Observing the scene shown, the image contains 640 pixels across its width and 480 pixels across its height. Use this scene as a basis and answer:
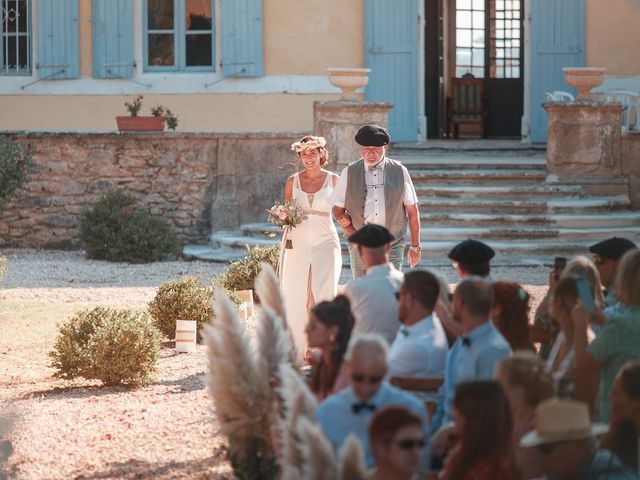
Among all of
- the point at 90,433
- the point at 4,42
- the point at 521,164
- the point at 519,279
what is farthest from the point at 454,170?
the point at 90,433

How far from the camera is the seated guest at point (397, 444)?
3.98 meters

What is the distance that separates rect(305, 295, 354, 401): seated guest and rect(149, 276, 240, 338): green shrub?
459 cm

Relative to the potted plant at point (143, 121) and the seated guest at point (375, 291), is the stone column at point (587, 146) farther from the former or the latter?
the seated guest at point (375, 291)

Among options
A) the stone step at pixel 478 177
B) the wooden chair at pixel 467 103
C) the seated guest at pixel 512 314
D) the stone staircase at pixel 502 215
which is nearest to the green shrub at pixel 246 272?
the stone staircase at pixel 502 215

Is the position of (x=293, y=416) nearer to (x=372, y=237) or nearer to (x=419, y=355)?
(x=419, y=355)

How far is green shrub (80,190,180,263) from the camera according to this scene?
567 inches

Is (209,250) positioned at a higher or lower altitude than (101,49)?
lower

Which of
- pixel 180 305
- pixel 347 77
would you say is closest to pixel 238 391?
pixel 180 305

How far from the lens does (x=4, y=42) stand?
16.8 m

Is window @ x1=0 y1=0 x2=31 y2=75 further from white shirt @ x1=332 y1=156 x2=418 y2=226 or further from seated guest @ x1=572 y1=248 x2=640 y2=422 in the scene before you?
seated guest @ x1=572 y1=248 x2=640 y2=422

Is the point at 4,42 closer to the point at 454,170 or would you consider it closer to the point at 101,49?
the point at 101,49

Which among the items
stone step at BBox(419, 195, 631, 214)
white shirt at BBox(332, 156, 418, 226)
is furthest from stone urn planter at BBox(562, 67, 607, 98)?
white shirt at BBox(332, 156, 418, 226)

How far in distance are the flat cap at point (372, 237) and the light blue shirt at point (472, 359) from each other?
1350 millimetres

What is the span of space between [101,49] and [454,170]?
474cm
